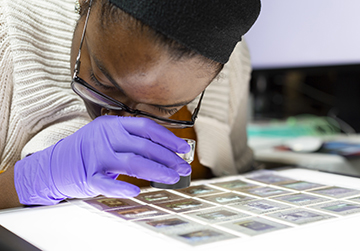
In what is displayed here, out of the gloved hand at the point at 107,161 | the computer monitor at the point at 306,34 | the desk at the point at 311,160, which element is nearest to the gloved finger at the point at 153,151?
the gloved hand at the point at 107,161

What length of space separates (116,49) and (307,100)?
159 centimetres

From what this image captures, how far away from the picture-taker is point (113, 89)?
69 cm

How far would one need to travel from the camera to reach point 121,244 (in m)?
0.51

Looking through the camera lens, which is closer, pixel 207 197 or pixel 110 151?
pixel 110 151

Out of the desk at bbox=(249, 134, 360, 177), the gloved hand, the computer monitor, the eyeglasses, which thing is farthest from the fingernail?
the computer monitor

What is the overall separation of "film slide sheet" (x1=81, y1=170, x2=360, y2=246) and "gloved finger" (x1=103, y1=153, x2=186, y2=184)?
0.23 feet

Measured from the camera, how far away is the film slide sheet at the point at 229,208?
0.56 metres

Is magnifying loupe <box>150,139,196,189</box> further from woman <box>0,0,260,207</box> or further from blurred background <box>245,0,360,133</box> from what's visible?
blurred background <box>245,0,360,133</box>

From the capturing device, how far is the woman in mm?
593

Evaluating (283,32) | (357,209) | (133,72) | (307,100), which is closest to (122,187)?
(133,72)

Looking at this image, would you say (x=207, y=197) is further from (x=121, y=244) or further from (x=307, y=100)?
(x=307, y=100)

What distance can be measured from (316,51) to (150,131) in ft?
3.03

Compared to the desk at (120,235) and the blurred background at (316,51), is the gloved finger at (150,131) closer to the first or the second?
the desk at (120,235)

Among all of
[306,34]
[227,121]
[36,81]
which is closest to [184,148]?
[36,81]
